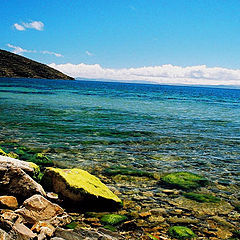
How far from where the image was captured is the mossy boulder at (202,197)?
7.98 m

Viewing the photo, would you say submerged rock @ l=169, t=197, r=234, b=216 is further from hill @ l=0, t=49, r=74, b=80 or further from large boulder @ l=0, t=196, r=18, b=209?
hill @ l=0, t=49, r=74, b=80

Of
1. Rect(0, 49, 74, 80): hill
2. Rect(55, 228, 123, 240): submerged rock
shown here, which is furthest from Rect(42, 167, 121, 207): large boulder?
Rect(0, 49, 74, 80): hill

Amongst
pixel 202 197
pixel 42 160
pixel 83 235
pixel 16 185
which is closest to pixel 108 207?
pixel 83 235

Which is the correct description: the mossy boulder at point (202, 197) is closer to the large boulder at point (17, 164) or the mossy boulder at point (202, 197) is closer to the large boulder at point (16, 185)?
the large boulder at point (16, 185)

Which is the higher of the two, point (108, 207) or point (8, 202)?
point (8, 202)

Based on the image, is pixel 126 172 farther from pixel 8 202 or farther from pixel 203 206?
pixel 8 202

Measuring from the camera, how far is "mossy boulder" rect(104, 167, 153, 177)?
9820mm

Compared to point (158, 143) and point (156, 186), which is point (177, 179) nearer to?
point (156, 186)

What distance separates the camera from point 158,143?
14789mm

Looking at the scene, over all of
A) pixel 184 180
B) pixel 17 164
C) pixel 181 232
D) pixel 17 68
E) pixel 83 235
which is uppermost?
pixel 17 68

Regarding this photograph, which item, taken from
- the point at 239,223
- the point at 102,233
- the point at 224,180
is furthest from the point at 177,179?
the point at 102,233

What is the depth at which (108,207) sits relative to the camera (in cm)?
721

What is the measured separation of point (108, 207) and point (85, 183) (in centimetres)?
96

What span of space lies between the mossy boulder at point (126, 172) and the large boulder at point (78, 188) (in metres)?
2.11
